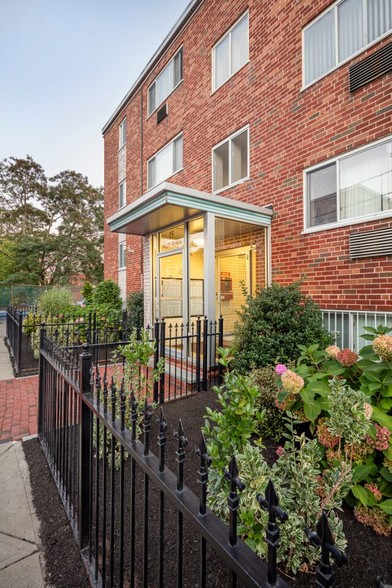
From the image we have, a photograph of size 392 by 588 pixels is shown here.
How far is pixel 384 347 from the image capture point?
88.5 inches

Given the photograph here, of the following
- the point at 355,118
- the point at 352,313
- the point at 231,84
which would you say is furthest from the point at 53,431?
the point at 231,84

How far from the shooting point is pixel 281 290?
5301 millimetres

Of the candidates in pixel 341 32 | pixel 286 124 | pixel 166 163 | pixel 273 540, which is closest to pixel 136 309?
pixel 166 163

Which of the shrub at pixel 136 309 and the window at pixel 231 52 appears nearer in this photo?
the window at pixel 231 52

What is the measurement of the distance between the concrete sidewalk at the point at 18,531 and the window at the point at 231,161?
7.57 meters

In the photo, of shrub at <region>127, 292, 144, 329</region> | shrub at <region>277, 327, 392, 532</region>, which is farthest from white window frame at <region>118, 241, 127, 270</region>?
shrub at <region>277, 327, 392, 532</region>

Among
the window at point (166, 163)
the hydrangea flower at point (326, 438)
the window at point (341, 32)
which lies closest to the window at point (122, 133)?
the window at point (166, 163)

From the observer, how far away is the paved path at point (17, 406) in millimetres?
4051

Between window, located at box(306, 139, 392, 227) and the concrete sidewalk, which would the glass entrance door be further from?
the concrete sidewalk

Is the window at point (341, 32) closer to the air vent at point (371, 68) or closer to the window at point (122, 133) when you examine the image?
the air vent at point (371, 68)

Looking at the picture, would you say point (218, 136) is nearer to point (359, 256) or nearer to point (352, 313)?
point (359, 256)

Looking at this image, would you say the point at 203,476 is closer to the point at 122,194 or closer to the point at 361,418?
the point at 361,418

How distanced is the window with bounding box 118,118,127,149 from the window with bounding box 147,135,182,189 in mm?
3583

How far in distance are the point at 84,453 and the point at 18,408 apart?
352 centimetres
